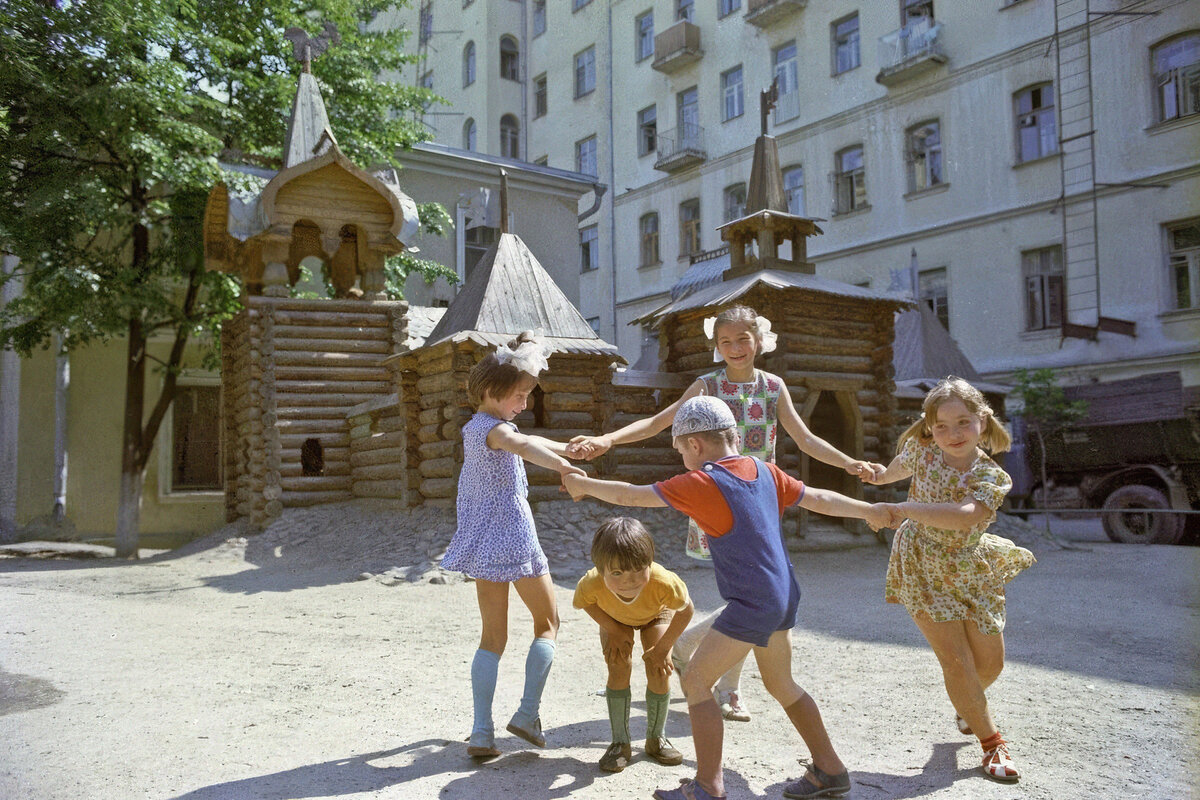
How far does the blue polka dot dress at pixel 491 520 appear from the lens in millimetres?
4203

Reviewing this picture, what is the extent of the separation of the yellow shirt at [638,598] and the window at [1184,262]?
19.0m

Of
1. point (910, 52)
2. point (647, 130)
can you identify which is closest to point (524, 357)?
point (910, 52)

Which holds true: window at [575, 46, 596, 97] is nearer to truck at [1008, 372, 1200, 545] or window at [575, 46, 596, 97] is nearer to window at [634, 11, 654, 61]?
window at [634, 11, 654, 61]

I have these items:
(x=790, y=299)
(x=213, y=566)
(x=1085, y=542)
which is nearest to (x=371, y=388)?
(x=213, y=566)

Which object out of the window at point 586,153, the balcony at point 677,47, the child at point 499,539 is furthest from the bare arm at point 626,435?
the window at point 586,153

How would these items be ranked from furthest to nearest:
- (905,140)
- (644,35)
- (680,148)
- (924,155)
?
1. (644,35)
2. (680,148)
3. (905,140)
4. (924,155)

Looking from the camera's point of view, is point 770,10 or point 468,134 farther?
point 468,134

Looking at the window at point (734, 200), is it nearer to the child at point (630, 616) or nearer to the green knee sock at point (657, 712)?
the child at point (630, 616)

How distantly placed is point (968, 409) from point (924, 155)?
2230cm

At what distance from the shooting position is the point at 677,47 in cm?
2855

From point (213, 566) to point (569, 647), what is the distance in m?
7.60

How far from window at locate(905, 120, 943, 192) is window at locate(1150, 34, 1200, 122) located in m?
5.15

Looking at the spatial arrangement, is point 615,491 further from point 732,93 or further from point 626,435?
point 732,93

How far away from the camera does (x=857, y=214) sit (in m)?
Result: 25.6
